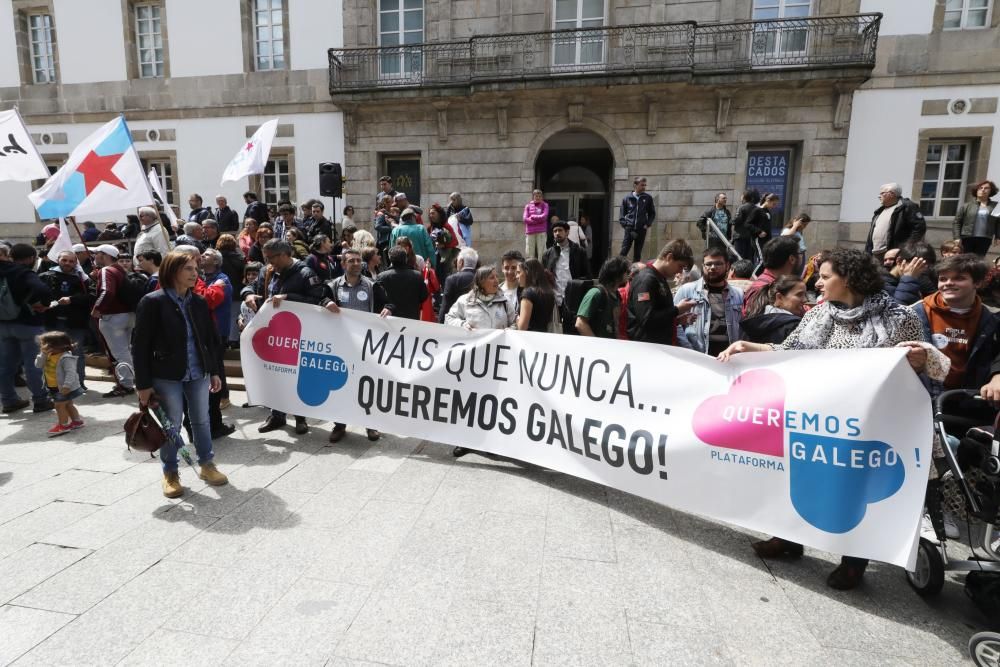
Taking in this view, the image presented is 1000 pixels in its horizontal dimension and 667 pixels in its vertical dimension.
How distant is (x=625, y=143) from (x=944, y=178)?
7.42 meters

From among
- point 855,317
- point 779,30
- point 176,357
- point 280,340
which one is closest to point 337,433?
point 280,340

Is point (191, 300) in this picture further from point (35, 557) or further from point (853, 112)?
point (853, 112)

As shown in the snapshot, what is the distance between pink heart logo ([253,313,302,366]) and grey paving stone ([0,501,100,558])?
72.0 inches

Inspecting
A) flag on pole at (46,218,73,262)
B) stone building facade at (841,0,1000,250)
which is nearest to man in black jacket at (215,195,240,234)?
flag on pole at (46,218,73,262)

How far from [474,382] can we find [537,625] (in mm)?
2105

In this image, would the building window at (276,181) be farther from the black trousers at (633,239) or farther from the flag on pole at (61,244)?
the black trousers at (633,239)

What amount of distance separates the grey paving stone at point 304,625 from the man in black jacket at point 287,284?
9.01 feet

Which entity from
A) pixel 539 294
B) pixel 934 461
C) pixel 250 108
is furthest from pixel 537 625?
pixel 250 108

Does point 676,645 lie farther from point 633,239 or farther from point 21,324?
point 633,239

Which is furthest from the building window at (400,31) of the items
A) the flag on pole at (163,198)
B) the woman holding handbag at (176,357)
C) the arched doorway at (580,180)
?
the woman holding handbag at (176,357)

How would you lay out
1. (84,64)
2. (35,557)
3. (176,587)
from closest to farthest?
(176,587), (35,557), (84,64)

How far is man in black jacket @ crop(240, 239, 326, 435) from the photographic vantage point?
521 cm

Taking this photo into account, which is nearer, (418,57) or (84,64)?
(418,57)

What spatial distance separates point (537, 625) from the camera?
8.43 ft
